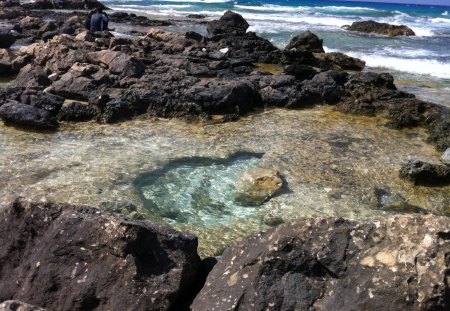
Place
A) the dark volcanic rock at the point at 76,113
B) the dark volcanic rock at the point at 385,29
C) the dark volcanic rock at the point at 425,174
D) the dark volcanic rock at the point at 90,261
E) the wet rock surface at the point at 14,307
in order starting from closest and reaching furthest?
the wet rock surface at the point at 14,307 < the dark volcanic rock at the point at 90,261 < the dark volcanic rock at the point at 425,174 < the dark volcanic rock at the point at 76,113 < the dark volcanic rock at the point at 385,29

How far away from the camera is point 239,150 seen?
9047mm

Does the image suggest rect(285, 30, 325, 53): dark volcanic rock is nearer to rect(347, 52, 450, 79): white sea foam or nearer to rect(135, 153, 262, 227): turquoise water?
rect(347, 52, 450, 79): white sea foam

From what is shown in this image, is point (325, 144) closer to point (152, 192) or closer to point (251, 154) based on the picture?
point (251, 154)

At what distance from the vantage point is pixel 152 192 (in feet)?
23.9

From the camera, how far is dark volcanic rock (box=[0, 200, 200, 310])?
3.75 meters

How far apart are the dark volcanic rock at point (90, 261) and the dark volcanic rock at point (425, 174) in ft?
16.5

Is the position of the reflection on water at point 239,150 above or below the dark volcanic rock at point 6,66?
below

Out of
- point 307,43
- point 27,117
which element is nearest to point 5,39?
point 27,117

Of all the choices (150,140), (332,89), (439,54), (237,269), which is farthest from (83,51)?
(439,54)

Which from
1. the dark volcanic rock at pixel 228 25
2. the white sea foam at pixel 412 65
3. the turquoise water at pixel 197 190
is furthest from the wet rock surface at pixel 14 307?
the dark volcanic rock at pixel 228 25

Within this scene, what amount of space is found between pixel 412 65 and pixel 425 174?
13284 millimetres

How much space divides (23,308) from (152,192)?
430 cm

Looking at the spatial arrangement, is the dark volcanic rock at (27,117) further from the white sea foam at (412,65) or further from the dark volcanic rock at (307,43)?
the white sea foam at (412,65)

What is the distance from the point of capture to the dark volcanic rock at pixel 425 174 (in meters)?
7.93
